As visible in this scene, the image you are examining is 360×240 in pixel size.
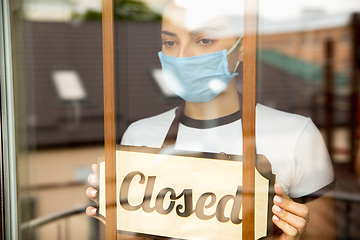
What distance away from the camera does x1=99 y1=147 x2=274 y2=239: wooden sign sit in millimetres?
1473

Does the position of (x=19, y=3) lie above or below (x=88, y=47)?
above

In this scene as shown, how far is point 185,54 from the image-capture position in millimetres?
1559

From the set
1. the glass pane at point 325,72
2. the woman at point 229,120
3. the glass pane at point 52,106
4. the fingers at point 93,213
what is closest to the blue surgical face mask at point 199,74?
the woman at point 229,120

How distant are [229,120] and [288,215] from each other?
17.2 inches

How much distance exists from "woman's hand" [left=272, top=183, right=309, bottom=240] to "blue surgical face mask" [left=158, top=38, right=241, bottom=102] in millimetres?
459

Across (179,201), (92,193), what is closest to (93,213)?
(92,193)

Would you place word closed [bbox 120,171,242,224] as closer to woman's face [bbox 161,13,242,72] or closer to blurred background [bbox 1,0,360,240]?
blurred background [bbox 1,0,360,240]

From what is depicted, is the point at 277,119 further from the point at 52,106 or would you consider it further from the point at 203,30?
the point at 52,106

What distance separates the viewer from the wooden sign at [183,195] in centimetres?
147

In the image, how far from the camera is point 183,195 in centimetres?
158

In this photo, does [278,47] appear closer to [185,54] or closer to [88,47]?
[185,54]

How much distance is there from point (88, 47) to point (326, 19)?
5.52ft

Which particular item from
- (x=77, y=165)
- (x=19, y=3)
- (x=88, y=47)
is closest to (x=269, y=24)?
(x=88, y=47)

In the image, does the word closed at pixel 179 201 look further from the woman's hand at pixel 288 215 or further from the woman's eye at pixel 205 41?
the woman's eye at pixel 205 41
